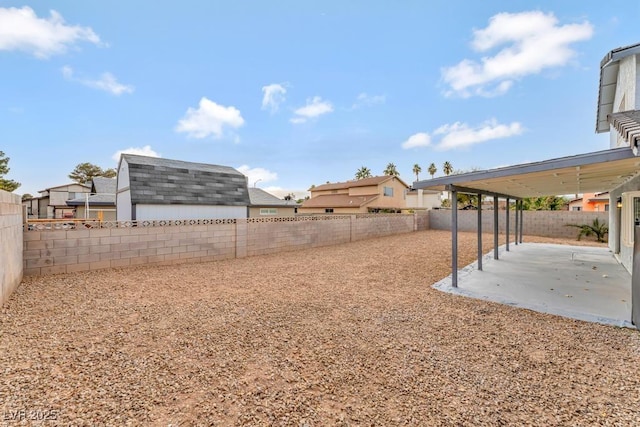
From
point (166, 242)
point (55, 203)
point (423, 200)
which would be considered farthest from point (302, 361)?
point (423, 200)

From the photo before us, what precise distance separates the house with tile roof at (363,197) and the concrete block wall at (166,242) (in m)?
14.5

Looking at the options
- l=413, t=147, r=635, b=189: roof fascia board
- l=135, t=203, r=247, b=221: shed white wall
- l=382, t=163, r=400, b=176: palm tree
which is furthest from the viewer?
l=382, t=163, r=400, b=176: palm tree

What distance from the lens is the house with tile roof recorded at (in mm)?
27219

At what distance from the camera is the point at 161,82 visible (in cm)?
1276

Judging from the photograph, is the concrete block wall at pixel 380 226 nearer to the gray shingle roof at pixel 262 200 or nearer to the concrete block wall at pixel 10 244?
the gray shingle roof at pixel 262 200

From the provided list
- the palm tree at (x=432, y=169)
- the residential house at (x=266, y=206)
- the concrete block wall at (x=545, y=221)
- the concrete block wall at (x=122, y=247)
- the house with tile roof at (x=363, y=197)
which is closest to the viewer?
the concrete block wall at (x=122, y=247)

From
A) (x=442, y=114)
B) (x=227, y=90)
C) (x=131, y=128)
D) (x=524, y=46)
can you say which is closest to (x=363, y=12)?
(x=524, y=46)

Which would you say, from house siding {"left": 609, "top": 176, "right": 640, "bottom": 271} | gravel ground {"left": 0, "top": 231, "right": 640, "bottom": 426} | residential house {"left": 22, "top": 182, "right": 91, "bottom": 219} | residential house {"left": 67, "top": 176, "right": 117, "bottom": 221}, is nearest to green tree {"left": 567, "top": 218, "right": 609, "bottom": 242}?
house siding {"left": 609, "top": 176, "right": 640, "bottom": 271}

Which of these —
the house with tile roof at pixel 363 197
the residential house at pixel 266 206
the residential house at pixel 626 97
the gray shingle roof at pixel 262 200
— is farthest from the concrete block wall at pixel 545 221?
the gray shingle roof at pixel 262 200

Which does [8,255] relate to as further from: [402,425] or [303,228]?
[303,228]

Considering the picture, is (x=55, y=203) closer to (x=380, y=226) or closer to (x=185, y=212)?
(x=185, y=212)

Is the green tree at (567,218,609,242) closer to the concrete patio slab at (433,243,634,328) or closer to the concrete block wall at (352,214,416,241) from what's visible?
the concrete patio slab at (433,243,634,328)

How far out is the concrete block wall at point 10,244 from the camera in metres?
4.42

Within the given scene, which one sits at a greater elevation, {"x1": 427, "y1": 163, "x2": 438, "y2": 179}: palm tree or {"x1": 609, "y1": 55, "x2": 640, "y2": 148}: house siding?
{"x1": 427, "y1": 163, "x2": 438, "y2": 179}: palm tree
